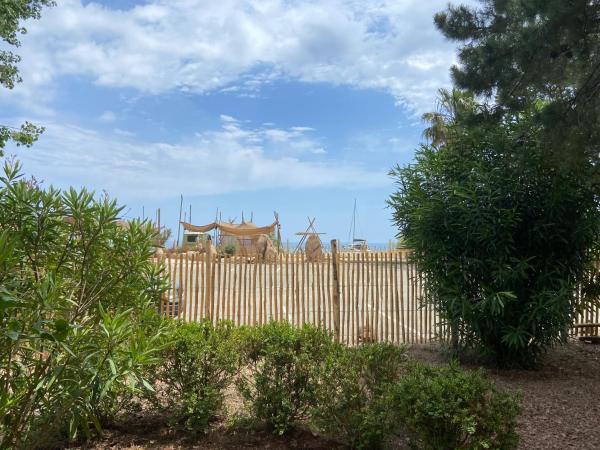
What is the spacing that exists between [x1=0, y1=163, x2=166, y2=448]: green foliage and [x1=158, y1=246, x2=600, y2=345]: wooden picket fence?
163 inches

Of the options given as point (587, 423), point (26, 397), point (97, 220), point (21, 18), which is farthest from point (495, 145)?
point (21, 18)

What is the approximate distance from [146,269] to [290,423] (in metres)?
1.67

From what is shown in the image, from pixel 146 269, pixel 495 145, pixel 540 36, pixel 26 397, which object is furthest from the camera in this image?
pixel 495 145

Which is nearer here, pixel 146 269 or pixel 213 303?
pixel 146 269

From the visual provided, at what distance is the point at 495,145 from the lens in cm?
645

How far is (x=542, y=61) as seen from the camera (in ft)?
16.0

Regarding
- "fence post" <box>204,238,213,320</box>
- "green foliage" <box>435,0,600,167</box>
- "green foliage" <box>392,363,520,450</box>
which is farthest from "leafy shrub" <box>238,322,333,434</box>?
"fence post" <box>204,238,213,320</box>

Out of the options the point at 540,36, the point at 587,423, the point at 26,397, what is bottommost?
the point at 587,423

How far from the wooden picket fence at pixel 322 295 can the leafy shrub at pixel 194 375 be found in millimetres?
3947

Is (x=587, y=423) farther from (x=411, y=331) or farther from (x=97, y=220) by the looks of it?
(x=97, y=220)

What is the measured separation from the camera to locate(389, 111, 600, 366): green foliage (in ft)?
19.8

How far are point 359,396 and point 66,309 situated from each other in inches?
84.6

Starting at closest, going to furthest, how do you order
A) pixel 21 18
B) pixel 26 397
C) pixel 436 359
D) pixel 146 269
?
pixel 26 397
pixel 146 269
pixel 436 359
pixel 21 18

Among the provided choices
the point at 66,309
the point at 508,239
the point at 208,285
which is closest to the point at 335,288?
the point at 208,285
